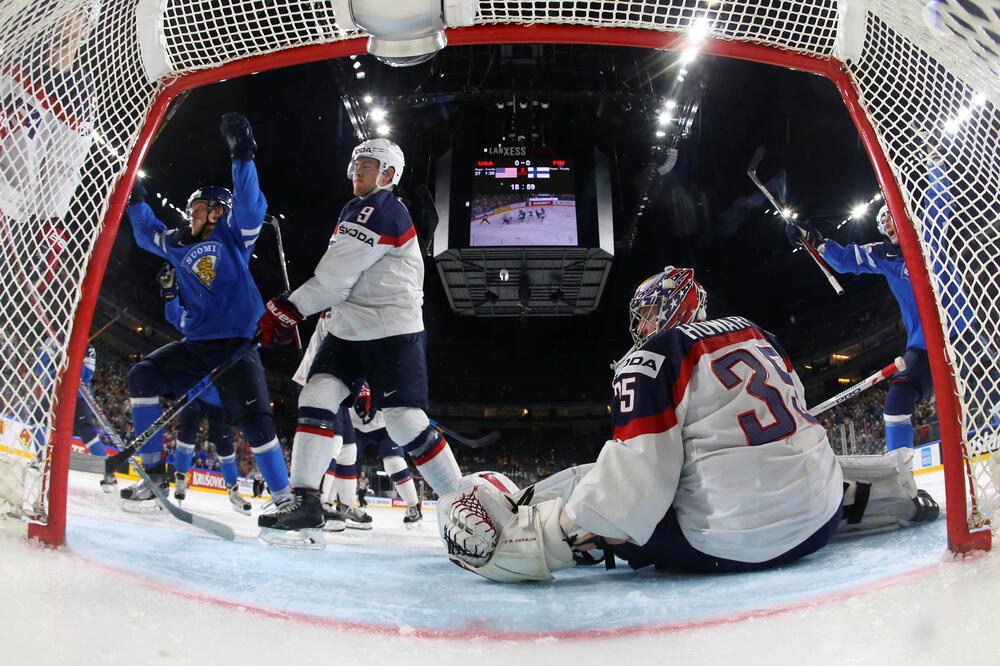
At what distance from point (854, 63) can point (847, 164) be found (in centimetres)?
842

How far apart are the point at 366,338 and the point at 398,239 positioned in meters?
0.36

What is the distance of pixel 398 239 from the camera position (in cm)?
203

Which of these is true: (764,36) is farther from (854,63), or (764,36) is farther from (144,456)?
(144,456)

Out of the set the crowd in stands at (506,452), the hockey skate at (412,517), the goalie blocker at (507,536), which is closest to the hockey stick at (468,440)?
the hockey skate at (412,517)

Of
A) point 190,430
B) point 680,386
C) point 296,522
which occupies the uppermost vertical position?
point 680,386

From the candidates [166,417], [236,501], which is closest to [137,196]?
[166,417]

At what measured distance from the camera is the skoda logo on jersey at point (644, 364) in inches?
46.3

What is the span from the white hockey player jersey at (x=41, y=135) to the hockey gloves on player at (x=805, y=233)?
11.3ft

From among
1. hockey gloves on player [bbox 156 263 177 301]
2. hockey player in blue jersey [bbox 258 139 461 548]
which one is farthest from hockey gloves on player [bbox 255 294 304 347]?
hockey gloves on player [bbox 156 263 177 301]

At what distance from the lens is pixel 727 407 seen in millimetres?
1152

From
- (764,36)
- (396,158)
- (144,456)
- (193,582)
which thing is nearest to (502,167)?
(396,158)

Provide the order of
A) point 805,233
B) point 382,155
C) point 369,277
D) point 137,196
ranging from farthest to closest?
point 805,233
point 137,196
point 382,155
point 369,277

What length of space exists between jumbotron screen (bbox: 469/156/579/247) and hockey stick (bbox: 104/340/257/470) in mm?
4418

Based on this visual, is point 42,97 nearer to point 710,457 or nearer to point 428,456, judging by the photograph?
point 428,456
